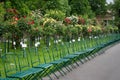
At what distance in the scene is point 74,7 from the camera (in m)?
44.1

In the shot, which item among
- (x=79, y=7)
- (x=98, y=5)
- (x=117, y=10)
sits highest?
(x=79, y=7)

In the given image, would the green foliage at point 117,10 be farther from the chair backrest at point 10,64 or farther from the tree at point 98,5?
the chair backrest at point 10,64

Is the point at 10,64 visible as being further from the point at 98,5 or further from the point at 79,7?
the point at 98,5

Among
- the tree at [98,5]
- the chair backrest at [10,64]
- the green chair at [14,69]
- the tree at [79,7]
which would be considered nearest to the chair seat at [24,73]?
the green chair at [14,69]

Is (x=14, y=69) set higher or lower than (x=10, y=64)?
lower

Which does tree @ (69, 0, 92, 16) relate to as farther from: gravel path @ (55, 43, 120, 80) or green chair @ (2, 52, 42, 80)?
green chair @ (2, 52, 42, 80)

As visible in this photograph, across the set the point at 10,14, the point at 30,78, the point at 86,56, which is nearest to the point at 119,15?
the point at 10,14

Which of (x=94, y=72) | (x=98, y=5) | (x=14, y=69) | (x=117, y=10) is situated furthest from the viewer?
(x=98, y=5)

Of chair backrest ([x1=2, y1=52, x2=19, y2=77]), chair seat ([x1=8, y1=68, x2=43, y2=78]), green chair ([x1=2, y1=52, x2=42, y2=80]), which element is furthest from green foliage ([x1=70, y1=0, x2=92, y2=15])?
chair seat ([x1=8, y1=68, x2=43, y2=78])

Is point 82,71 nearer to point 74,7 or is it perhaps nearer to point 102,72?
point 102,72

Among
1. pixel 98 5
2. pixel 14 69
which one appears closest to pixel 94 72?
pixel 14 69

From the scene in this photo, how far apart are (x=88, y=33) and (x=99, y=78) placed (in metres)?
19.1

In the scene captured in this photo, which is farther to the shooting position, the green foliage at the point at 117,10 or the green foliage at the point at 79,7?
the green foliage at the point at 117,10

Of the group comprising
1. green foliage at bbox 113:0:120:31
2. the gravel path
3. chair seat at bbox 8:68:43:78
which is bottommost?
green foliage at bbox 113:0:120:31
